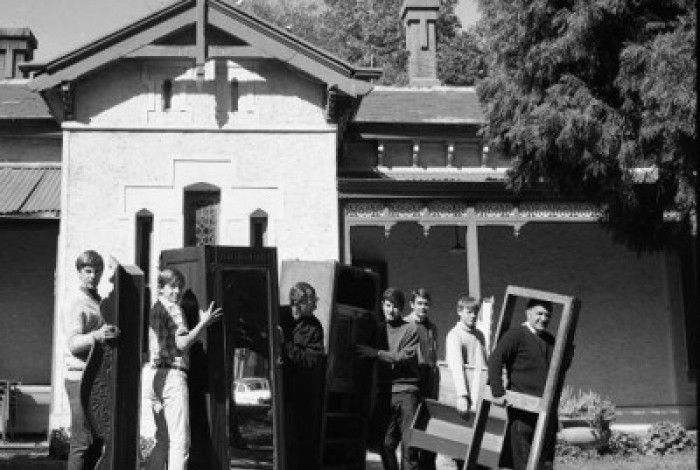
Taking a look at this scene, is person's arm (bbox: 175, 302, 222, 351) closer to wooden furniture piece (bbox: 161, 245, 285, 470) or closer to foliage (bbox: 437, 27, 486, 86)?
wooden furniture piece (bbox: 161, 245, 285, 470)

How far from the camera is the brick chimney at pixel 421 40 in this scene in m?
19.3

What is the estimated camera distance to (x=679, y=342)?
16.8 metres

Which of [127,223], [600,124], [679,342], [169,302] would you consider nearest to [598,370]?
[679,342]

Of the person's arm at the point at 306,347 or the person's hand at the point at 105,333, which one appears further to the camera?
the person's arm at the point at 306,347

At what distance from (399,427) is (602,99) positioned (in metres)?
5.84

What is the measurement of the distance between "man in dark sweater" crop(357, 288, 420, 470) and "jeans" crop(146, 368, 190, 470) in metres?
1.80

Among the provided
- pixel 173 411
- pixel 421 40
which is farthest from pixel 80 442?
pixel 421 40

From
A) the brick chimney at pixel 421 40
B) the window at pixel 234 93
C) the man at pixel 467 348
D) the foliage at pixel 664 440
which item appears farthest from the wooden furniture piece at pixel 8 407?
the brick chimney at pixel 421 40

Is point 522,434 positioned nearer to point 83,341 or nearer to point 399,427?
point 399,427

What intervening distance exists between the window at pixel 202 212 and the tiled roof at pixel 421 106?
2999 mm

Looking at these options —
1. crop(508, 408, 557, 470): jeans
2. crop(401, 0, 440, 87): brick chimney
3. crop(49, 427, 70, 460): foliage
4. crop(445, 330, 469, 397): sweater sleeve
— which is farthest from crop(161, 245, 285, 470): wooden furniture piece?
crop(401, 0, 440, 87): brick chimney

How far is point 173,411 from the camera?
6.42 meters

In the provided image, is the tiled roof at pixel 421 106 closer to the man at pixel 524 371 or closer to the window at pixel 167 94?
the window at pixel 167 94

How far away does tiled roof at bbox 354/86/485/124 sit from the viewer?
1540 centimetres
